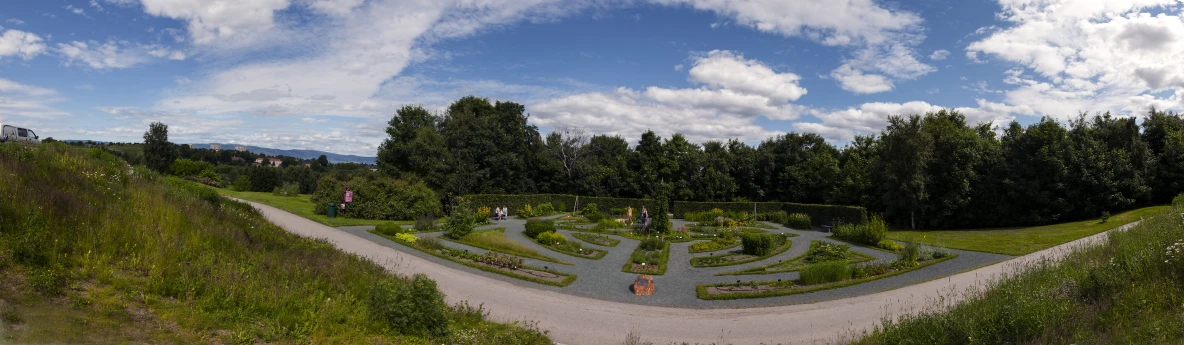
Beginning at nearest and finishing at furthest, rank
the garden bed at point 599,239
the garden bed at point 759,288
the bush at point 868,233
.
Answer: the garden bed at point 759,288 → the bush at point 868,233 → the garden bed at point 599,239

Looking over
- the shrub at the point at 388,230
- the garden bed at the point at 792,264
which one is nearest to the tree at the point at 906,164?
the garden bed at the point at 792,264

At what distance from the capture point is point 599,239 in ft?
77.8

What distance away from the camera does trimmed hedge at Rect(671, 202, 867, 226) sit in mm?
30297

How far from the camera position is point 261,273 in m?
7.79

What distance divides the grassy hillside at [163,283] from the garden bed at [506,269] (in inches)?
201

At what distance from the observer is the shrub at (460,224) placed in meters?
22.0

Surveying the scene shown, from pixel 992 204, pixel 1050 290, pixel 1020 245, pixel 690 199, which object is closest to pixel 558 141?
pixel 690 199

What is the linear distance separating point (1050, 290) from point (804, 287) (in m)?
6.10

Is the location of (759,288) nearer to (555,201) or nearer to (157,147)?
(555,201)

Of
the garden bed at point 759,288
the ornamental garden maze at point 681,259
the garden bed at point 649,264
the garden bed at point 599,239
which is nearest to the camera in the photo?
the garden bed at point 759,288

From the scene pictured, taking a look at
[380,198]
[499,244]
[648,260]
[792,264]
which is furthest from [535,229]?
[792,264]

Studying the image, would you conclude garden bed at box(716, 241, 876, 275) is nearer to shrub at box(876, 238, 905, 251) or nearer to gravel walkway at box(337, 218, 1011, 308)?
gravel walkway at box(337, 218, 1011, 308)

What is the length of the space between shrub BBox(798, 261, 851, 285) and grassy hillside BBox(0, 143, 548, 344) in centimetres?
871

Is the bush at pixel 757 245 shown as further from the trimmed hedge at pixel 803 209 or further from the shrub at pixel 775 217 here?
the shrub at pixel 775 217
